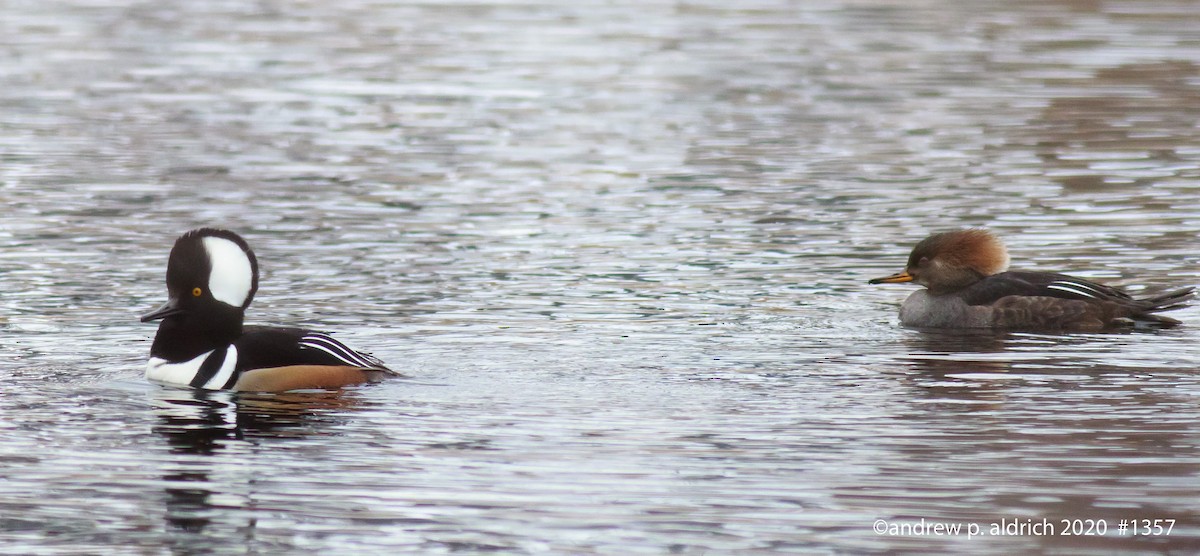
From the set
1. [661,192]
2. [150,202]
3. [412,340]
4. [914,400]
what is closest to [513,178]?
[661,192]

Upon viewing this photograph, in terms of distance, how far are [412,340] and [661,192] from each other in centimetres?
651

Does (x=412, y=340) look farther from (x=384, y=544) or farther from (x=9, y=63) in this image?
(x=9, y=63)

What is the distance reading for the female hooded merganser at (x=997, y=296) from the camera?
11992 millimetres

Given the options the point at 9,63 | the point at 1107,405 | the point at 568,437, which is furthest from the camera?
the point at 9,63

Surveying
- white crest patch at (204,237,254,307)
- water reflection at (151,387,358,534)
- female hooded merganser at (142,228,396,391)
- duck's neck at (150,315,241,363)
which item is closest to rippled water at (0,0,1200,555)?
water reflection at (151,387,358,534)

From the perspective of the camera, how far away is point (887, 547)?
7.16 m

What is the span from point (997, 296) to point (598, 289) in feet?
8.71

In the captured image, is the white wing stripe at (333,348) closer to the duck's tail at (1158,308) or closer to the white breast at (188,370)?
the white breast at (188,370)

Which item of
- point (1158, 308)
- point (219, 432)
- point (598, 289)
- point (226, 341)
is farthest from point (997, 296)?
point (219, 432)

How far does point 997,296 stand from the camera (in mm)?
12352

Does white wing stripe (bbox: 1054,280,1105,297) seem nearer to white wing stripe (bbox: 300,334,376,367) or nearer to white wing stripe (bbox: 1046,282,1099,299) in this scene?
white wing stripe (bbox: 1046,282,1099,299)

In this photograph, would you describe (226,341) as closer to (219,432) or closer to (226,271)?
(226,271)

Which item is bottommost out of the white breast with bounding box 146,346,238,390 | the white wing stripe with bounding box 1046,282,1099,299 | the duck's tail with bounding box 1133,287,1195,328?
the duck's tail with bounding box 1133,287,1195,328

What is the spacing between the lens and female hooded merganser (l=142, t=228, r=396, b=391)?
399 inches
